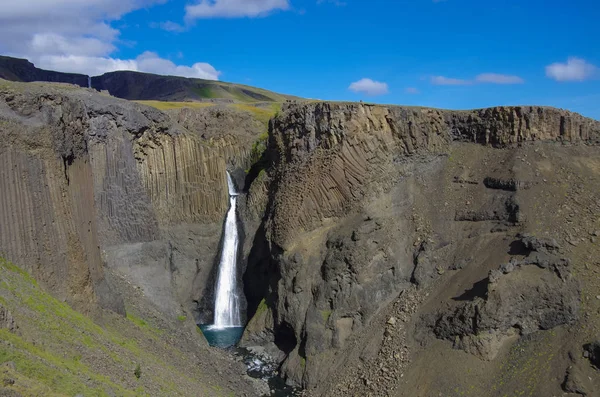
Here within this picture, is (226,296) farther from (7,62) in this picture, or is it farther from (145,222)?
(7,62)

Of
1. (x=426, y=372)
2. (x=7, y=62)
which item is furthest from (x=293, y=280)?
(x=7, y=62)

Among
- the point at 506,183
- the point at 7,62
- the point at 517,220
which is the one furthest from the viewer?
the point at 7,62

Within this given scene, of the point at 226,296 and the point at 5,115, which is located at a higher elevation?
the point at 5,115

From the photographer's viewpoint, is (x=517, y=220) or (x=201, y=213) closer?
(x=517, y=220)

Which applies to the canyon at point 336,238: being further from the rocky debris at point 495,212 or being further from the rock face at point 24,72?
the rock face at point 24,72

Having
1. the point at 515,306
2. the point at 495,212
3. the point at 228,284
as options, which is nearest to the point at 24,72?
the point at 228,284

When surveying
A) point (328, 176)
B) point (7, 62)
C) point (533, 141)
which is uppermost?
point (7, 62)

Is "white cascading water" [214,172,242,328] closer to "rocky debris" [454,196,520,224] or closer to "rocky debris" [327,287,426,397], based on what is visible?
"rocky debris" [327,287,426,397]
